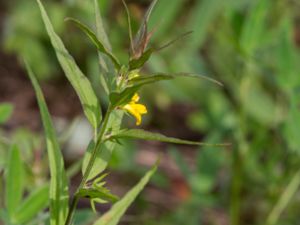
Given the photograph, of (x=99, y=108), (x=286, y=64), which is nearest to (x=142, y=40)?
(x=99, y=108)

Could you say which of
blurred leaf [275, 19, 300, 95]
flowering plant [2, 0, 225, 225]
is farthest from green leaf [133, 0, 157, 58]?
blurred leaf [275, 19, 300, 95]

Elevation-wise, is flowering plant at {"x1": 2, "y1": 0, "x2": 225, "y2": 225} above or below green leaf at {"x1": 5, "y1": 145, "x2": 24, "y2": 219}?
above

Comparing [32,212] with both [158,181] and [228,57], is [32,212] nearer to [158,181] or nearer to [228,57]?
[158,181]

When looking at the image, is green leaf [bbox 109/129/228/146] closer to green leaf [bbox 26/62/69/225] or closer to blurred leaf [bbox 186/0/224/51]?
green leaf [bbox 26/62/69/225]

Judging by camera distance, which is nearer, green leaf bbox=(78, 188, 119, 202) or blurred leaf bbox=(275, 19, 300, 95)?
green leaf bbox=(78, 188, 119, 202)

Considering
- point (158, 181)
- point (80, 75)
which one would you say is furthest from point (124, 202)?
point (158, 181)
